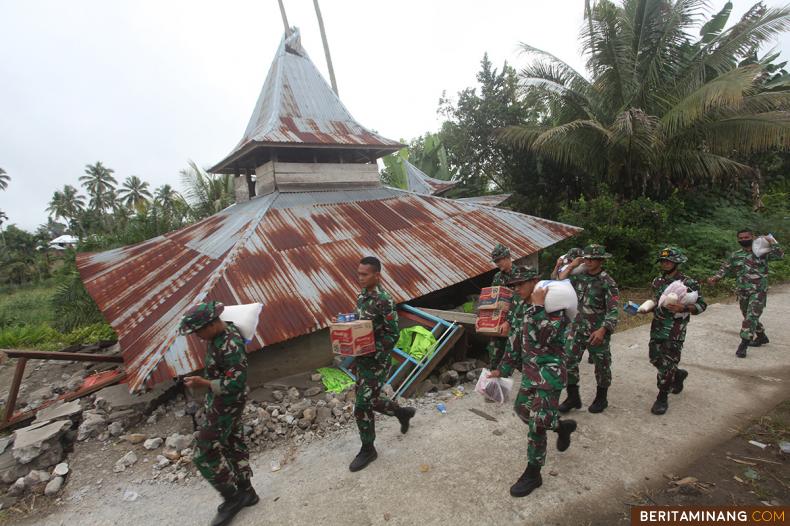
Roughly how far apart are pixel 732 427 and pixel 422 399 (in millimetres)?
3376

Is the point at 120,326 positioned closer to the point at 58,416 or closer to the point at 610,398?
the point at 58,416

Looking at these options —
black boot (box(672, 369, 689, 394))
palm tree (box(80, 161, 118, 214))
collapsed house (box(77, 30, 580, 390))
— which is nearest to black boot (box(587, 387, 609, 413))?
black boot (box(672, 369, 689, 394))

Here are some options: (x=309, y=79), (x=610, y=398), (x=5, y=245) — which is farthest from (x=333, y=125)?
(x=5, y=245)

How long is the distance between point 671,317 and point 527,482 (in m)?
2.38

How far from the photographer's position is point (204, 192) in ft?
55.5

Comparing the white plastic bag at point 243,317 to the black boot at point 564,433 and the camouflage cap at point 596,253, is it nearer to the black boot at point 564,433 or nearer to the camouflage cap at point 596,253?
the black boot at point 564,433

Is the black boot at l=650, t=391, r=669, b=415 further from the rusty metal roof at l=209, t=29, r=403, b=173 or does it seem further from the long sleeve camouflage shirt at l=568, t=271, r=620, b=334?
the rusty metal roof at l=209, t=29, r=403, b=173

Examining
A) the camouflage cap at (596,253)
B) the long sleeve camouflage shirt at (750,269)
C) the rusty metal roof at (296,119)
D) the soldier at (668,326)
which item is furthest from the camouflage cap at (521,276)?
the rusty metal roof at (296,119)

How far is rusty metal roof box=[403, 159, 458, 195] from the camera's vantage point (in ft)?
56.2

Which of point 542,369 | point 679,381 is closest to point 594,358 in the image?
point 679,381

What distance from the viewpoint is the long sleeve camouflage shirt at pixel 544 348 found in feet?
9.81

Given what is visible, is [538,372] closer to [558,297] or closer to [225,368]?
[558,297]

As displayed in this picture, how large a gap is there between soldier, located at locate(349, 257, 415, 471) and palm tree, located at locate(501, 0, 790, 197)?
9178 millimetres

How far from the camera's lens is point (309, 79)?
11.1 metres
